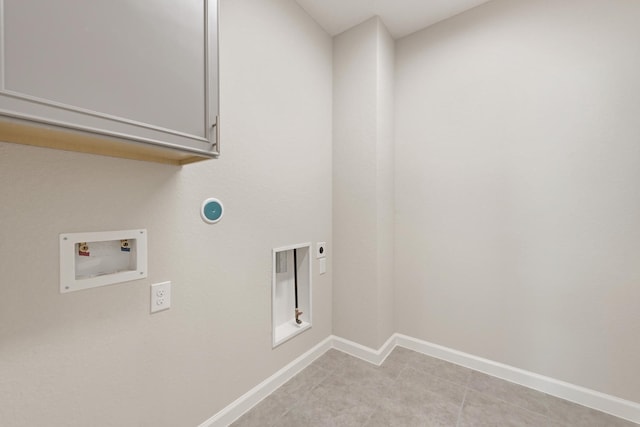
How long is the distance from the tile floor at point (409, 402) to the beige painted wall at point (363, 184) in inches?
13.4

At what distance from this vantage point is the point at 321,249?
2256mm

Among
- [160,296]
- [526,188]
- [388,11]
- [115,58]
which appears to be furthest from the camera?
[388,11]

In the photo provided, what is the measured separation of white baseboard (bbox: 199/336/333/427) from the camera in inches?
58.4

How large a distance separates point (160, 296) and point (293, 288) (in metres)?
1.13

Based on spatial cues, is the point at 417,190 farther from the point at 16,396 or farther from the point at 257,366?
the point at 16,396

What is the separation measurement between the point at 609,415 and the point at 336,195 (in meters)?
2.25

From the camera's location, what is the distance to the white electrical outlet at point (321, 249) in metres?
2.22

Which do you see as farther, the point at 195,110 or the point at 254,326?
the point at 254,326

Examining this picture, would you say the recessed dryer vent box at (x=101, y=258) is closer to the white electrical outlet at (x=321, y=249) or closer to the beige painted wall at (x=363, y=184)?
the white electrical outlet at (x=321, y=249)

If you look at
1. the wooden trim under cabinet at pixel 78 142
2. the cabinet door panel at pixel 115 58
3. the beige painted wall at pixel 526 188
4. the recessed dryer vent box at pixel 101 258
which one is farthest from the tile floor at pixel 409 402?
the cabinet door panel at pixel 115 58

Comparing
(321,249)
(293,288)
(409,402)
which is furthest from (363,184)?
(409,402)

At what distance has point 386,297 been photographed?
2.27 meters

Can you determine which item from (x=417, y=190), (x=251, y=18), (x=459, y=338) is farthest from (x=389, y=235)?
(x=251, y=18)

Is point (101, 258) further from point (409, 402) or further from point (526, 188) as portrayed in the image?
point (526, 188)
